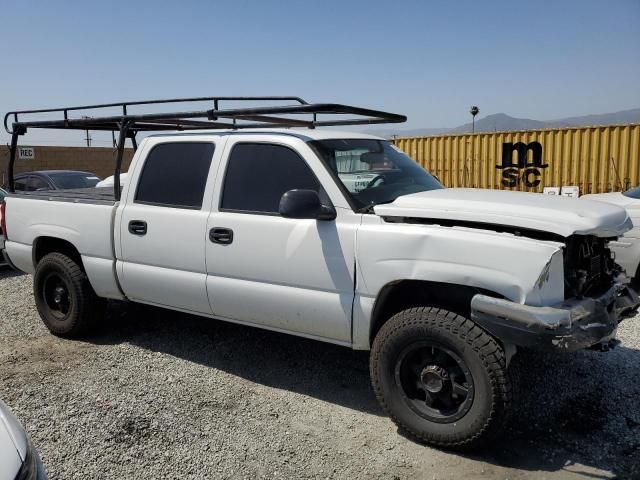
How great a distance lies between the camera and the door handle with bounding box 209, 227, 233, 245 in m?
4.00

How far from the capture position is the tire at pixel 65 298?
5031 mm

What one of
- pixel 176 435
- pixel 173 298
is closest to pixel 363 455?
pixel 176 435

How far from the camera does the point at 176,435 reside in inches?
137

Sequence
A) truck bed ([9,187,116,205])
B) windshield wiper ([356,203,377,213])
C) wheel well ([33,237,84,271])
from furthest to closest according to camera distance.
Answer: wheel well ([33,237,84,271]) < truck bed ([9,187,116,205]) < windshield wiper ([356,203,377,213])

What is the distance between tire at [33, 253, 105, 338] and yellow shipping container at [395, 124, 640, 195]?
1319 cm

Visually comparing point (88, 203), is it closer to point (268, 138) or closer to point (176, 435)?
point (268, 138)

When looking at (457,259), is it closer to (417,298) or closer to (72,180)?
(417,298)

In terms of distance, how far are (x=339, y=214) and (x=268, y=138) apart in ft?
2.87

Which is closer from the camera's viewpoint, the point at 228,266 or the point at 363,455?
the point at 363,455

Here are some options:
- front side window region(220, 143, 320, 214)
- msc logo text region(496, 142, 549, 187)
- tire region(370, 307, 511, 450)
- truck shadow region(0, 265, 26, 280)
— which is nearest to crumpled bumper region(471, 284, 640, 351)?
tire region(370, 307, 511, 450)

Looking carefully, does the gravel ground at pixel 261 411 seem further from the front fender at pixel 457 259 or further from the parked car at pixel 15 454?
the parked car at pixel 15 454

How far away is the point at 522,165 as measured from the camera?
15.6 meters

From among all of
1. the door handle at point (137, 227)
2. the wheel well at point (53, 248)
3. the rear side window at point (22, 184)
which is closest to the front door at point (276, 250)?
the door handle at point (137, 227)

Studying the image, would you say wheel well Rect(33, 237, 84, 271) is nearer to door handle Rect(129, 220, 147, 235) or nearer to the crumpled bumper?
door handle Rect(129, 220, 147, 235)
